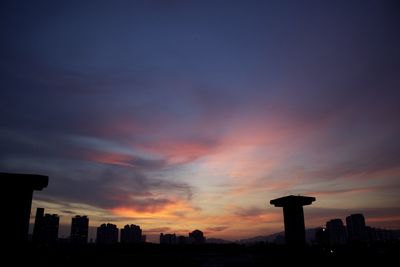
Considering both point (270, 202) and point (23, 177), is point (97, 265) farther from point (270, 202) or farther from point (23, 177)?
point (270, 202)

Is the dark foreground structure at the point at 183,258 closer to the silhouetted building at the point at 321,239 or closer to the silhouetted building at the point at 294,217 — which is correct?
the silhouetted building at the point at 294,217

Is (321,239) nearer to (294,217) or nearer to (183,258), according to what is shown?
(294,217)

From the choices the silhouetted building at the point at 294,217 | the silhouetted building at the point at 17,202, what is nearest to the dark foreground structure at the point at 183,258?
the silhouetted building at the point at 294,217

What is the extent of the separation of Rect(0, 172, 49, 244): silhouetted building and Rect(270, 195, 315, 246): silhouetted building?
5.33 meters

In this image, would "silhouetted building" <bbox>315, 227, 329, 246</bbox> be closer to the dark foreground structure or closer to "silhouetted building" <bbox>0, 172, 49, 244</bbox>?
the dark foreground structure

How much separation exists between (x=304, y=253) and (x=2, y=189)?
244 inches

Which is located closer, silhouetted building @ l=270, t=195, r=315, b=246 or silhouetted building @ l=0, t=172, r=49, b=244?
silhouetted building @ l=0, t=172, r=49, b=244

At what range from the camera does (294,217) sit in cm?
719

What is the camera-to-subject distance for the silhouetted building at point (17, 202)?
535 centimetres

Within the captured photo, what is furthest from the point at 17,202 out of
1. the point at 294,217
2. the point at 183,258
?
the point at 294,217

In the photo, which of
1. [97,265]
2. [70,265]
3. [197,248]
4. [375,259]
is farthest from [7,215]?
[375,259]

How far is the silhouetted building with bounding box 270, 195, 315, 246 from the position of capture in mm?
7016

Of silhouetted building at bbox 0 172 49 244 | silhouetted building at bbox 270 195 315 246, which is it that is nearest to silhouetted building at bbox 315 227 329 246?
silhouetted building at bbox 270 195 315 246

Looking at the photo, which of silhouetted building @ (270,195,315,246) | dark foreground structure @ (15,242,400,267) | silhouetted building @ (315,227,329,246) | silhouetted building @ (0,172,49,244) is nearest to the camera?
dark foreground structure @ (15,242,400,267)
